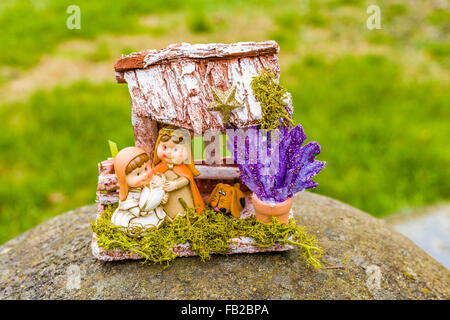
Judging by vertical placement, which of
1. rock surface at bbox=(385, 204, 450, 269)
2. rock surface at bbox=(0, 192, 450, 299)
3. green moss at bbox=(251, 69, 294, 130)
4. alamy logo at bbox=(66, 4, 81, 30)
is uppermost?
alamy logo at bbox=(66, 4, 81, 30)

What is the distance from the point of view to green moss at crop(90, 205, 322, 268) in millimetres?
2549

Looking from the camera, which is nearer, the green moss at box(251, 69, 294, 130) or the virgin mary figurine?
the green moss at box(251, 69, 294, 130)

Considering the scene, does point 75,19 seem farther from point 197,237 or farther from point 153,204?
point 197,237

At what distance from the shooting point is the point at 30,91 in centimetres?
710

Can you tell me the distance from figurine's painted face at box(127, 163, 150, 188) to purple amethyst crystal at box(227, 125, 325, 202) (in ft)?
1.77

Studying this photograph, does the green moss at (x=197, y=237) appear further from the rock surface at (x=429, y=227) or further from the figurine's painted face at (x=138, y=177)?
the rock surface at (x=429, y=227)

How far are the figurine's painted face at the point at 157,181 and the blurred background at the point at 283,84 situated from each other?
2.84 metres

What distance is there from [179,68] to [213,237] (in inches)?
41.1

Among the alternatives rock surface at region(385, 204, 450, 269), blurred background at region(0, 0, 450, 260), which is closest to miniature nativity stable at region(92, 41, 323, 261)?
rock surface at region(385, 204, 450, 269)

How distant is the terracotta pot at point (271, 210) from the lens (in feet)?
8.48

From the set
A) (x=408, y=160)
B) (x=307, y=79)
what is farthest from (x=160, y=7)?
(x=408, y=160)

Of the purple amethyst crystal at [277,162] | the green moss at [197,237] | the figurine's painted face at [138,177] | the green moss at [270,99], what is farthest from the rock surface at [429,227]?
the figurine's painted face at [138,177]

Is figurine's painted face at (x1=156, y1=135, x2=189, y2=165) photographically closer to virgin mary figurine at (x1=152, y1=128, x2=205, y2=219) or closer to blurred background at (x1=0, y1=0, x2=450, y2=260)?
virgin mary figurine at (x1=152, y1=128, x2=205, y2=219)

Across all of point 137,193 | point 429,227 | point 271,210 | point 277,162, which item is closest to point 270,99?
point 277,162
